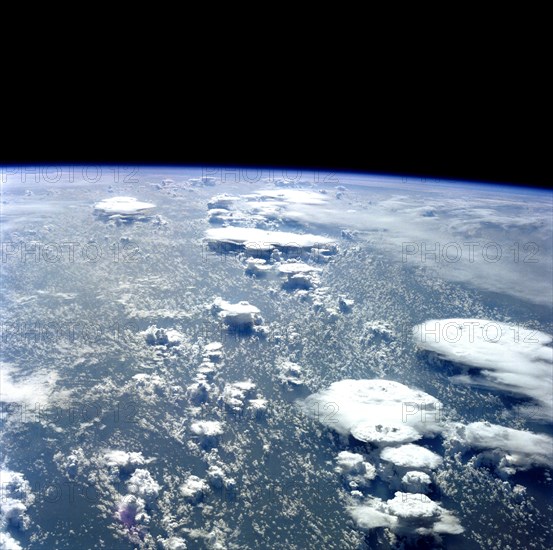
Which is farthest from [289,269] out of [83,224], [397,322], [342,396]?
[83,224]

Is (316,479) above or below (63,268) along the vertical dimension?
below

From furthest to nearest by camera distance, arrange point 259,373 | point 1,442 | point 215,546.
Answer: point 259,373
point 1,442
point 215,546

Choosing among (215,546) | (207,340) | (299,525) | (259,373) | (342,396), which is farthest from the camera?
(207,340)

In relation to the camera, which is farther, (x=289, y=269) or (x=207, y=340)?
(x=289, y=269)

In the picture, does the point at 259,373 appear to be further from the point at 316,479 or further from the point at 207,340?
the point at 316,479

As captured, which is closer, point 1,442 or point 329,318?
point 1,442

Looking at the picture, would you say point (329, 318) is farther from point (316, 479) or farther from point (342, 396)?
point (316, 479)

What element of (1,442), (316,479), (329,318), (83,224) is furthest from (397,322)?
(83,224)

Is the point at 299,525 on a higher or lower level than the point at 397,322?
lower

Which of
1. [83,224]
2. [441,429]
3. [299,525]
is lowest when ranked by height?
[299,525]
